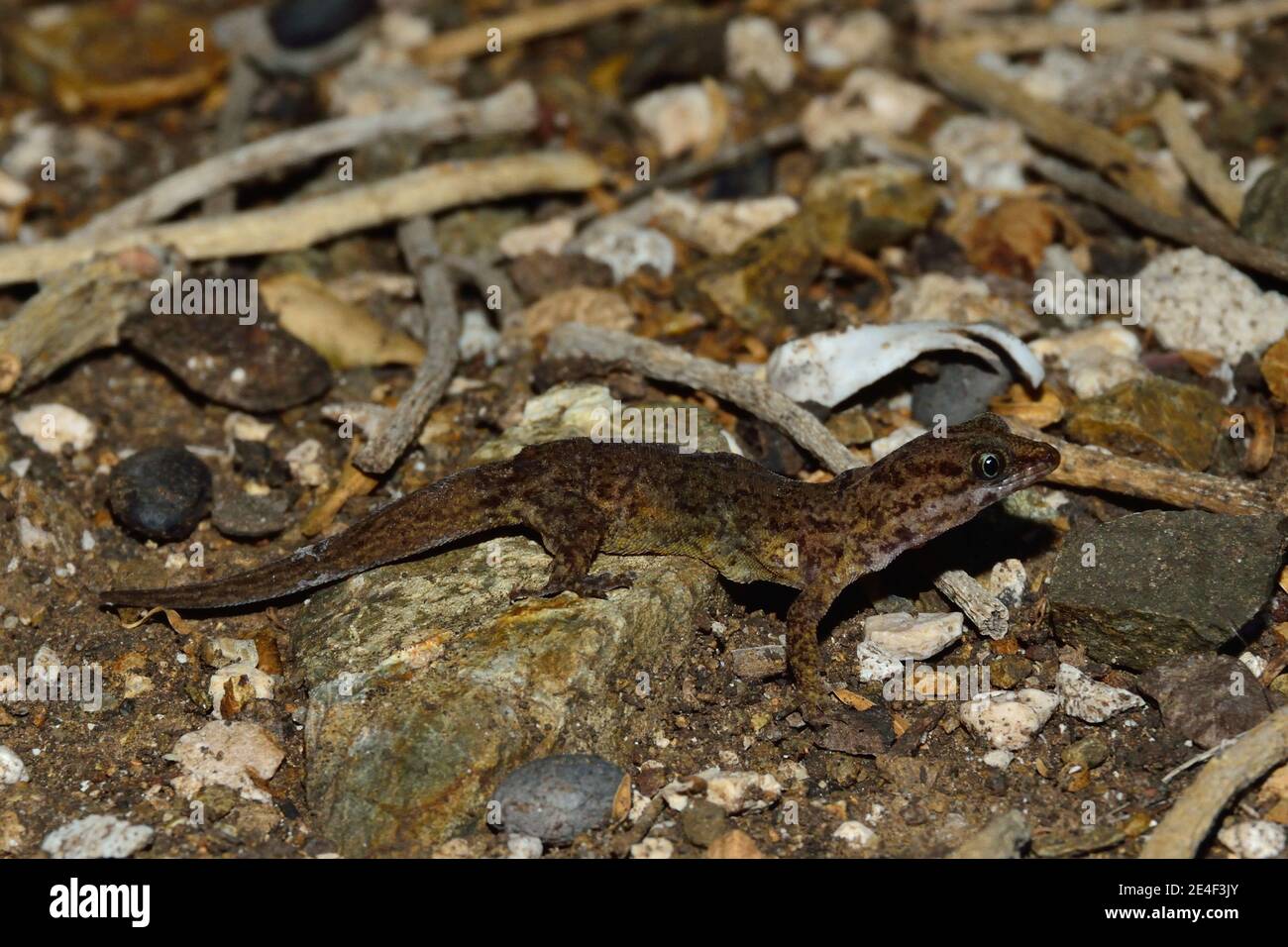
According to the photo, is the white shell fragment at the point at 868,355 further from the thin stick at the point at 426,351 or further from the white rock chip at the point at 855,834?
the white rock chip at the point at 855,834

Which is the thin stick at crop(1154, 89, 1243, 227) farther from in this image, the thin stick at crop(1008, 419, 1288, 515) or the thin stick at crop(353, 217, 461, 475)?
the thin stick at crop(353, 217, 461, 475)

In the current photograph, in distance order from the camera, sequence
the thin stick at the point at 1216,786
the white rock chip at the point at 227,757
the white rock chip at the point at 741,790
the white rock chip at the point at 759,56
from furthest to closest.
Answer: the white rock chip at the point at 759,56
the white rock chip at the point at 227,757
the white rock chip at the point at 741,790
the thin stick at the point at 1216,786

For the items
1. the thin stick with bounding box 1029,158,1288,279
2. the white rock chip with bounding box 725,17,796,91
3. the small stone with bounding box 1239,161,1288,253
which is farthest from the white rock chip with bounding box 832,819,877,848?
the white rock chip with bounding box 725,17,796,91

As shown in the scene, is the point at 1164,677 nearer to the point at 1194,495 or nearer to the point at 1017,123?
the point at 1194,495

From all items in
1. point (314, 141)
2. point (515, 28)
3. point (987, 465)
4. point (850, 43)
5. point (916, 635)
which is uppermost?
point (515, 28)

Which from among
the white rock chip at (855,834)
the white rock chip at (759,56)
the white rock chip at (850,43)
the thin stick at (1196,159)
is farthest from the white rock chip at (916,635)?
the white rock chip at (850,43)

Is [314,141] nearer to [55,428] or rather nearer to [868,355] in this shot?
[55,428]

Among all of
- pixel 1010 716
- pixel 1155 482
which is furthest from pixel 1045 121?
pixel 1010 716

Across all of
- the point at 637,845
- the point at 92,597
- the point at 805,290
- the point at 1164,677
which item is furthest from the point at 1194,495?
the point at 92,597
